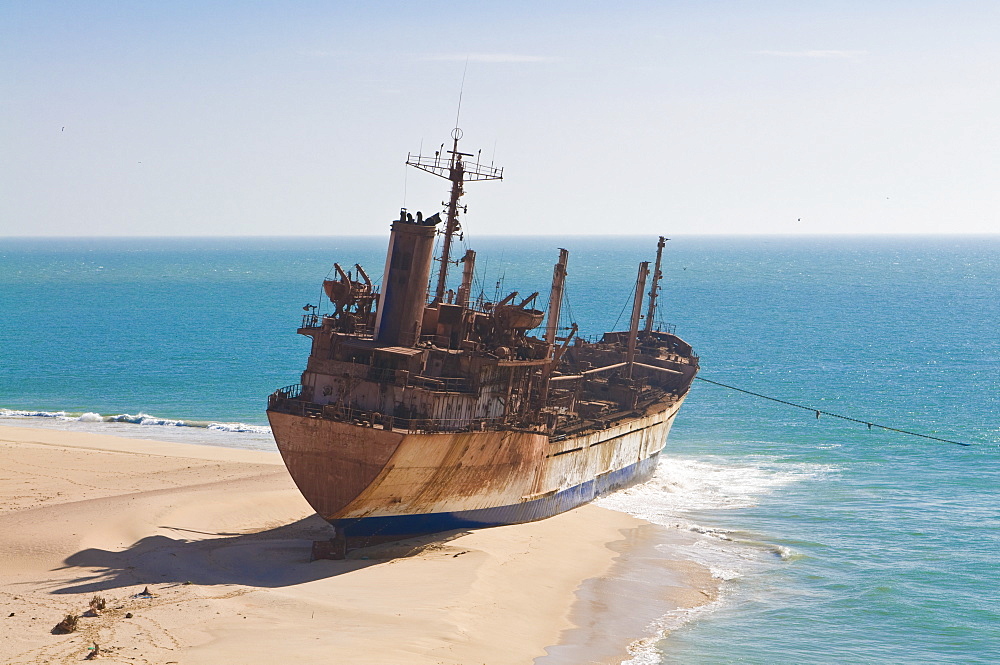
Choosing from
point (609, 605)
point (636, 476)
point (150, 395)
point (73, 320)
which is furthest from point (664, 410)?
point (73, 320)

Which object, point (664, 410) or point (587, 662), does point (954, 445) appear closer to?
point (664, 410)

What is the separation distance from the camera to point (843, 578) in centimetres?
3192

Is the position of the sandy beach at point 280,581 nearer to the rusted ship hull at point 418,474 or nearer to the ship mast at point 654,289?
the rusted ship hull at point 418,474

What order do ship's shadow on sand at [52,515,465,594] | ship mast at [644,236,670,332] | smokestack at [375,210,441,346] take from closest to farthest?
ship's shadow on sand at [52,515,465,594], smokestack at [375,210,441,346], ship mast at [644,236,670,332]

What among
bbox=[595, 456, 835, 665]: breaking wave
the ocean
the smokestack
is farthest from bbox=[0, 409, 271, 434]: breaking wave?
the smokestack

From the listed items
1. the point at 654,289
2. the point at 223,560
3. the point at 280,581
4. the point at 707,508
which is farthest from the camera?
the point at 654,289

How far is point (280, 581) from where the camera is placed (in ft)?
86.2

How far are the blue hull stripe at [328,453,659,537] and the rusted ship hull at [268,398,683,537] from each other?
37 mm

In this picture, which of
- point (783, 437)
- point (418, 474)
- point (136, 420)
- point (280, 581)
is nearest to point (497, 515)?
point (418, 474)

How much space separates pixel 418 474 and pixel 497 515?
5788mm

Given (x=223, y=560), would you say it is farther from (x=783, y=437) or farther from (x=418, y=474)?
(x=783, y=437)

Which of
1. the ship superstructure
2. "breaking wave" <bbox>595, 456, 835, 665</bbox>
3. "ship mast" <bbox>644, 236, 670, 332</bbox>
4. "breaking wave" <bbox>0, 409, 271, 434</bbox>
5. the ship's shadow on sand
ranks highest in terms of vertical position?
"ship mast" <bbox>644, 236, 670, 332</bbox>

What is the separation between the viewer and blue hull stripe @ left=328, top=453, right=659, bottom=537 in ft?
96.7

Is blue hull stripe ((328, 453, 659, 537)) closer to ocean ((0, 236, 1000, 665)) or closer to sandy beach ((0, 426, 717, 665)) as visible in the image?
sandy beach ((0, 426, 717, 665))
